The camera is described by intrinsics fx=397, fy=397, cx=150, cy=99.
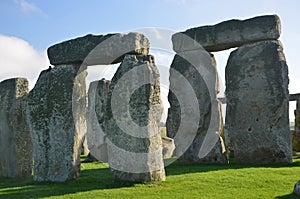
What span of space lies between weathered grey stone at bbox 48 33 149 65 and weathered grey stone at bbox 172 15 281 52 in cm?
434

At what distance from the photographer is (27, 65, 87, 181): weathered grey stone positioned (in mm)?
9219

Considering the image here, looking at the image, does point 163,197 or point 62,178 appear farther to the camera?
point 62,178

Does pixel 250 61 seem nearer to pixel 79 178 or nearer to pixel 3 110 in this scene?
pixel 79 178

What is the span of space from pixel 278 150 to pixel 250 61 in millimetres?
2840

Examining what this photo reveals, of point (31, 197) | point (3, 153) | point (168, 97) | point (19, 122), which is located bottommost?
point (31, 197)

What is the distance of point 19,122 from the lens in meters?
10.7

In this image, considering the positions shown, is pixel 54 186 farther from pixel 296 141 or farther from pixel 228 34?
pixel 296 141

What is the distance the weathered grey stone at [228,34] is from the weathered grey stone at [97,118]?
328cm

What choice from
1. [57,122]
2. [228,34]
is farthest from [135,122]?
[228,34]

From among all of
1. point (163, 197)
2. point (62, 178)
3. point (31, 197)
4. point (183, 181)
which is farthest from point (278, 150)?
point (31, 197)

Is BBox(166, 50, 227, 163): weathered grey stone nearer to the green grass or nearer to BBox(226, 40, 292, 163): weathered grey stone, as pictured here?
BBox(226, 40, 292, 163): weathered grey stone

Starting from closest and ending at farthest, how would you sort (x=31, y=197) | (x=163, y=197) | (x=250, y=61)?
(x=163, y=197), (x=31, y=197), (x=250, y=61)

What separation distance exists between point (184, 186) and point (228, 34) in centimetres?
634

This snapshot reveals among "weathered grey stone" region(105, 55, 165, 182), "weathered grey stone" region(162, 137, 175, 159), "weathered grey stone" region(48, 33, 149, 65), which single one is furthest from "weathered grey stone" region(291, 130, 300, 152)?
"weathered grey stone" region(48, 33, 149, 65)
